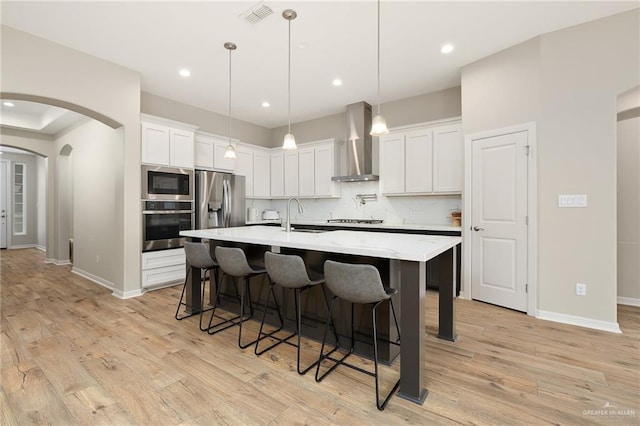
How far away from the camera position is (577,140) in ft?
9.85

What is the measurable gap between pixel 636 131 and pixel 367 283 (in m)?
4.26

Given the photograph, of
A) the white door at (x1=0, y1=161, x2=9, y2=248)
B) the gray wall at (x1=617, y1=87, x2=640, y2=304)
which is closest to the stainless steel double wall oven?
the gray wall at (x1=617, y1=87, x2=640, y2=304)

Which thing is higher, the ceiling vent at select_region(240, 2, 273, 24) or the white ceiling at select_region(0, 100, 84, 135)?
the ceiling vent at select_region(240, 2, 273, 24)

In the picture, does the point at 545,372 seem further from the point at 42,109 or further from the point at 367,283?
the point at 42,109

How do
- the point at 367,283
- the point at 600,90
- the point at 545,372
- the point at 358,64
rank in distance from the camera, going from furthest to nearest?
the point at 358,64 < the point at 600,90 < the point at 545,372 < the point at 367,283

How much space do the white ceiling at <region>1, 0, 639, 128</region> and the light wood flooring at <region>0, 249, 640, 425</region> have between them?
309 centimetres

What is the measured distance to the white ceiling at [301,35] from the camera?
108 inches

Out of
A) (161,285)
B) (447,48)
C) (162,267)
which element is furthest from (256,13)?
(161,285)

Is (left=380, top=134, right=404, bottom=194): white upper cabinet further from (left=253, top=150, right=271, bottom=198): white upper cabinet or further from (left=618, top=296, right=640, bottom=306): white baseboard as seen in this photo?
(left=618, top=296, right=640, bottom=306): white baseboard

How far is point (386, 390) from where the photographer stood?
195 cm

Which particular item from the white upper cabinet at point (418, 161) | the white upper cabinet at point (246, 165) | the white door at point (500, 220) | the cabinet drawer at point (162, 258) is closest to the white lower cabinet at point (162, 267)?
the cabinet drawer at point (162, 258)

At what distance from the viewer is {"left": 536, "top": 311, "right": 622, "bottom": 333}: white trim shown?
2849mm

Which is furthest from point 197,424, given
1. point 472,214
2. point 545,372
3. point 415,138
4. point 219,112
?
point 219,112

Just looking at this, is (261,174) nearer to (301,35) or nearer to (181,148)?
(181,148)
